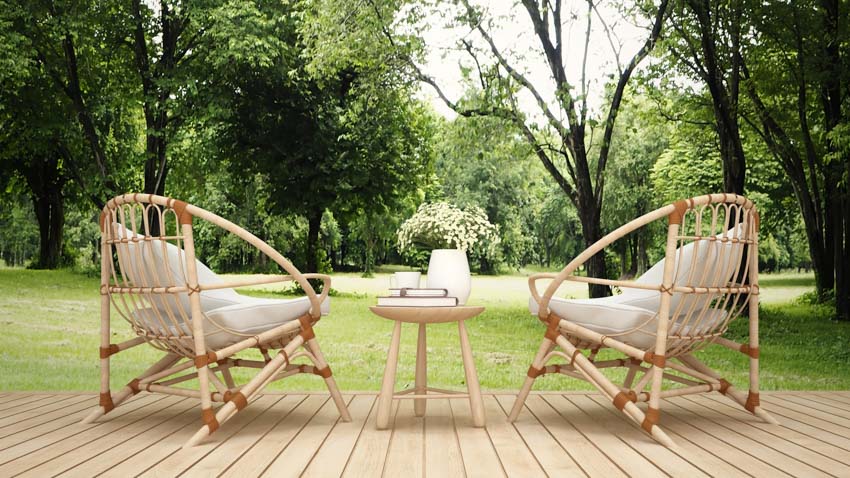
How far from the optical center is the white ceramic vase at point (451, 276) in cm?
293

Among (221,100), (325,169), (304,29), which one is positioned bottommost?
(325,169)

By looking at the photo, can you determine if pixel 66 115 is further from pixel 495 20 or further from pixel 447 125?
pixel 495 20

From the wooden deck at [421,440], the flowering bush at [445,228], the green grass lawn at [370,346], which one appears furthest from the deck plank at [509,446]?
the flowering bush at [445,228]

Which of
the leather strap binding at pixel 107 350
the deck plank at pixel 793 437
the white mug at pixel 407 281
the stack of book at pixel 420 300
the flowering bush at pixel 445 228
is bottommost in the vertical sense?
the deck plank at pixel 793 437

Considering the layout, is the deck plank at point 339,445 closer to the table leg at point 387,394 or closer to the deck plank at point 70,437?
the table leg at point 387,394

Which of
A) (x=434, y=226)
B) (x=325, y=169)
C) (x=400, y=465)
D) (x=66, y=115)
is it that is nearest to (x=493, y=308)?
(x=434, y=226)

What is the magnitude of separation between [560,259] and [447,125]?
33.7 ft

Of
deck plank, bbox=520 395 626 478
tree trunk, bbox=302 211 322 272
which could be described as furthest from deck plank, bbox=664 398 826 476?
tree trunk, bbox=302 211 322 272

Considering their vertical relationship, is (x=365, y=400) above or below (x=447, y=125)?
below

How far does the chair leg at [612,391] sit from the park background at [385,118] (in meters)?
2.67

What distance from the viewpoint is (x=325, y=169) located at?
10406 millimetres

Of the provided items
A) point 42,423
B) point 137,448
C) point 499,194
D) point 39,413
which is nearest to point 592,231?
point 39,413

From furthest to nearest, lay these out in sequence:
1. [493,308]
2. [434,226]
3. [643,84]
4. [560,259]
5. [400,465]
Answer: [560,259] → [493,308] → [643,84] → [434,226] → [400,465]

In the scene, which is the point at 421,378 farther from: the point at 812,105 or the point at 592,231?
the point at 812,105
